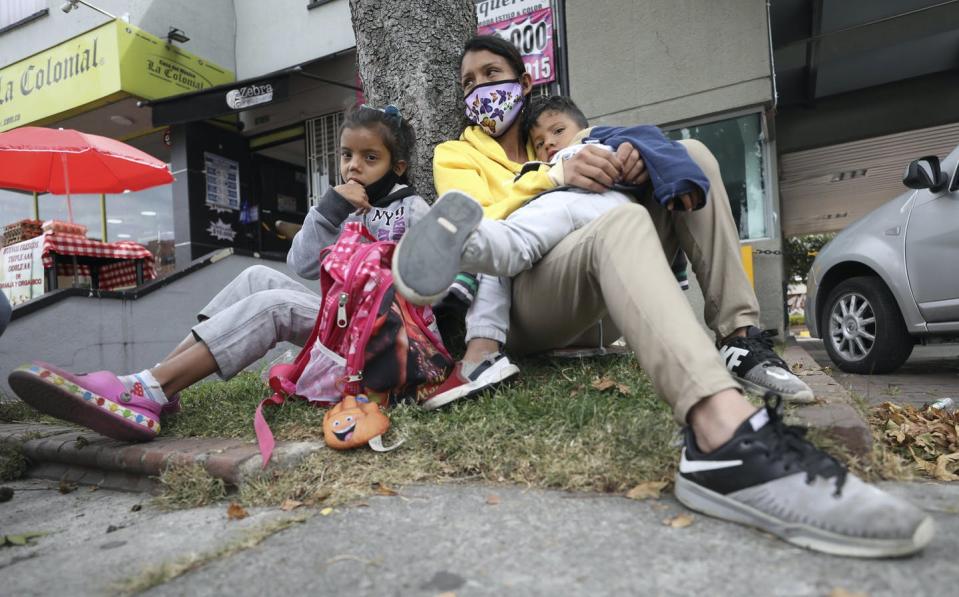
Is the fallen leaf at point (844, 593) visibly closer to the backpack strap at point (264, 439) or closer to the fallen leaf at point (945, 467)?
the fallen leaf at point (945, 467)

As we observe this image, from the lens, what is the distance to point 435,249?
1531 mm

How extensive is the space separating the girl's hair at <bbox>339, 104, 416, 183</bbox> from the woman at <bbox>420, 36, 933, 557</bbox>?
188 millimetres

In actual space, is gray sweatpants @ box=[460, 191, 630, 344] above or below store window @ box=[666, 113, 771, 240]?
below

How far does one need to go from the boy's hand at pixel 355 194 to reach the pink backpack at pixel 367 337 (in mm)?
246

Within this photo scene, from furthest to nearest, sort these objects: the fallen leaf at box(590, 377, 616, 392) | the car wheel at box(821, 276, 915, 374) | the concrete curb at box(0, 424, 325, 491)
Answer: the car wheel at box(821, 276, 915, 374) → the fallen leaf at box(590, 377, 616, 392) → the concrete curb at box(0, 424, 325, 491)

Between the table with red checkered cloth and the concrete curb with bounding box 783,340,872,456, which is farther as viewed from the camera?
the table with red checkered cloth

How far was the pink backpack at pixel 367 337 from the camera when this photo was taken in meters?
2.07

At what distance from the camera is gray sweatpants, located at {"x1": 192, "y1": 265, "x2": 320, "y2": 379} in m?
2.28

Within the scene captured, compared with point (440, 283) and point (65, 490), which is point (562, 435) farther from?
point (65, 490)

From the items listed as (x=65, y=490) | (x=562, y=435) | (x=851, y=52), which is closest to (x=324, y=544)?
(x=562, y=435)

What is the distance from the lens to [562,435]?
181cm

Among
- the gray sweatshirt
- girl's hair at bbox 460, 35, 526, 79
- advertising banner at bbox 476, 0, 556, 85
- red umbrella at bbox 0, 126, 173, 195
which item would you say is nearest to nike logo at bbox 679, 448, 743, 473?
the gray sweatshirt

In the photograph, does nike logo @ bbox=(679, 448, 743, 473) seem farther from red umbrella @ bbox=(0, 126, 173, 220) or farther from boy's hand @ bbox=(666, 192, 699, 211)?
red umbrella @ bbox=(0, 126, 173, 220)

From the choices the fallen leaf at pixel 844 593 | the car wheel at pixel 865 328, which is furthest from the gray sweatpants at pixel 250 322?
the car wheel at pixel 865 328
